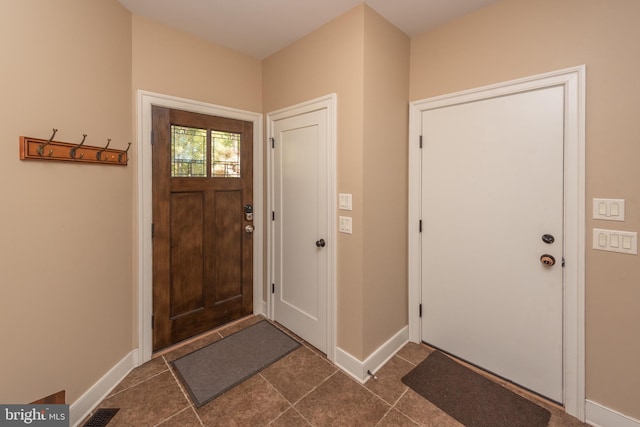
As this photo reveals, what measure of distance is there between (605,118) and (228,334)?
309cm

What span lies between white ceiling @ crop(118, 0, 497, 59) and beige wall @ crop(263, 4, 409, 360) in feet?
0.26

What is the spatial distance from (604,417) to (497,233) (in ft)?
3.74

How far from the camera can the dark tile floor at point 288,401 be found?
1607mm

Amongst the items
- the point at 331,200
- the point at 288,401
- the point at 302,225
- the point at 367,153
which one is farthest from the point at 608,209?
the point at 288,401

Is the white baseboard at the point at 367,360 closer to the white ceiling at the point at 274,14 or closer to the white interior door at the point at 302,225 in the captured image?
the white interior door at the point at 302,225

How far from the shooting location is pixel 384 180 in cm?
213

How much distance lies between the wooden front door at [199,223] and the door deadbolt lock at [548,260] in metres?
2.35

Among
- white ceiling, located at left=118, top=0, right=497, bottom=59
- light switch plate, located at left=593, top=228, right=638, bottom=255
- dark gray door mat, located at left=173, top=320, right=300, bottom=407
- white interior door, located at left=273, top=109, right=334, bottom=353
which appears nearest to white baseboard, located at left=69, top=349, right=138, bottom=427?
dark gray door mat, located at left=173, top=320, right=300, bottom=407

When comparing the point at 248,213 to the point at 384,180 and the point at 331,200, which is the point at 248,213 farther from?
the point at 384,180

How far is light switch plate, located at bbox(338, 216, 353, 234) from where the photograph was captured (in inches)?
79.9

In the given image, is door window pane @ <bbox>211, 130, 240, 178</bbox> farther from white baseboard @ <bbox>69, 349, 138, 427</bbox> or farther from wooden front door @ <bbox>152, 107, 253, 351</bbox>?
white baseboard @ <bbox>69, 349, 138, 427</bbox>

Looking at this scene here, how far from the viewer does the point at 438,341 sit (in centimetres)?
230

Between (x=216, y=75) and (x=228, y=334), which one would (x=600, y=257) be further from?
(x=216, y=75)

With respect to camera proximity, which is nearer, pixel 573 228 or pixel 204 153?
pixel 573 228
